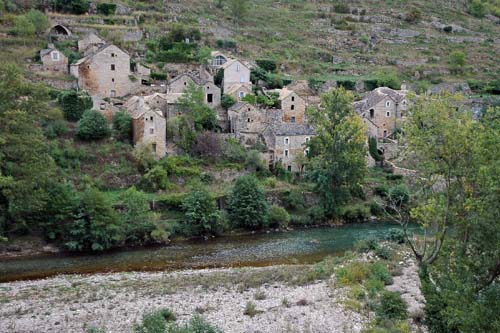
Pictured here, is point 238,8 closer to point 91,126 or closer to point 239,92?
point 239,92

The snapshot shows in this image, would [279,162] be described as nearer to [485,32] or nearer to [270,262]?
[270,262]

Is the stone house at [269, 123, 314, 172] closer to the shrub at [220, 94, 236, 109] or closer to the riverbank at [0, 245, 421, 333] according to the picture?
the shrub at [220, 94, 236, 109]

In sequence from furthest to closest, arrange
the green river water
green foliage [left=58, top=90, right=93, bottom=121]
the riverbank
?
green foliage [left=58, top=90, right=93, bottom=121] → the green river water → the riverbank

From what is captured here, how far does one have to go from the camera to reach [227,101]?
1844 inches

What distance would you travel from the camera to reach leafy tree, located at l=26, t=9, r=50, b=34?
5178 centimetres

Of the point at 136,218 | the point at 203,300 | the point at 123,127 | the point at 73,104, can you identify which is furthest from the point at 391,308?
the point at 73,104

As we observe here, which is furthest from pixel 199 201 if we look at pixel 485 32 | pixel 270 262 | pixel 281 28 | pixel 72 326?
pixel 485 32

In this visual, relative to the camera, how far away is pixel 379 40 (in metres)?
73.3

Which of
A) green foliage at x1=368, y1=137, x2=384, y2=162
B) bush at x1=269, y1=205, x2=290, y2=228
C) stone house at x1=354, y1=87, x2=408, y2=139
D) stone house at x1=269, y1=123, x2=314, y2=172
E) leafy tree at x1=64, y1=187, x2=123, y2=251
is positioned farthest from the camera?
stone house at x1=354, y1=87, x2=408, y2=139

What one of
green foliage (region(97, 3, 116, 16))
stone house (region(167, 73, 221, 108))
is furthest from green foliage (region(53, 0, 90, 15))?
stone house (region(167, 73, 221, 108))

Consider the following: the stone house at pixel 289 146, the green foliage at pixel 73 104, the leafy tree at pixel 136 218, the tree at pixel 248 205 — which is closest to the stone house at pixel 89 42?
the green foliage at pixel 73 104

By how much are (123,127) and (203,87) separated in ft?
26.3

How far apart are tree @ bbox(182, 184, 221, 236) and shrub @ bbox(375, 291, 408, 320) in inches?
649

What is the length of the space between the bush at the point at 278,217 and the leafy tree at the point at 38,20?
90.1ft
